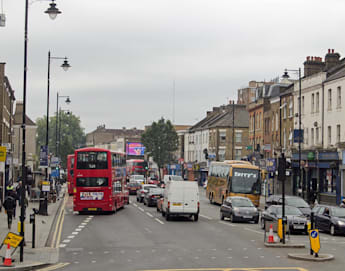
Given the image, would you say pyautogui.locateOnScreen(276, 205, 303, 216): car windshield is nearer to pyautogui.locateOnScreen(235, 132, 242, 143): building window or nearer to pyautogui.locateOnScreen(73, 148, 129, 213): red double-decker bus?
pyautogui.locateOnScreen(73, 148, 129, 213): red double-decker bus

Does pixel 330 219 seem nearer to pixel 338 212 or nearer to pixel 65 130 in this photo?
pixel 338 212

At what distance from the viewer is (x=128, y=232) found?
90.4 feet

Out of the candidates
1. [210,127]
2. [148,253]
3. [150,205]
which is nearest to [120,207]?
[150,205]

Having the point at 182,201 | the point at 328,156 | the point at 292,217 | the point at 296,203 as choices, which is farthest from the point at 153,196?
the point at 292,217

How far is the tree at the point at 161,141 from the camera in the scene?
4350 inches

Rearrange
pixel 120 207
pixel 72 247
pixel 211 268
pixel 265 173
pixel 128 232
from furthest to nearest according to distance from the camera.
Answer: pixel 265 173, pixel 120 207, pixel 128 232, pixel 72 247, pixel 211 268

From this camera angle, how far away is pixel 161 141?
111m

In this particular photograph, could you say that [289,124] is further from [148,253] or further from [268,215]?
[148,253]

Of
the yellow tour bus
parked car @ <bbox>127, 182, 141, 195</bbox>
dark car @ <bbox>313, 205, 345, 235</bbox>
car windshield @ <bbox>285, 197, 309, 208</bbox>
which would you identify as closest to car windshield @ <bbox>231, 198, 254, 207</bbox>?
car windshield @ <bbox>285, 197, 309, 208</bbox>

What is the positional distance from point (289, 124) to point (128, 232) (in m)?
36.2

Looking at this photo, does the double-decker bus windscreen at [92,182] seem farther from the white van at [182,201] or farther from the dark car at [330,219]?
the dark car at [330,219]

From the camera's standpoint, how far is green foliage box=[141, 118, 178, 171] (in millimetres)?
110500

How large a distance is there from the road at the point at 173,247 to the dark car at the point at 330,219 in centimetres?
54

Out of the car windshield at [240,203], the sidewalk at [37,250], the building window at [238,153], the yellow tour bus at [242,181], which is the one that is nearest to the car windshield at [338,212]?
the car windshield at [240,203]
